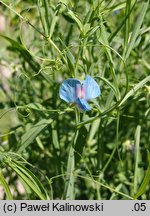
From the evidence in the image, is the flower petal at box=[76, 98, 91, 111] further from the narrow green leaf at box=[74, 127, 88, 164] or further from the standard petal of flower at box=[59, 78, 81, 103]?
the narrow green leaf at box=[74, 127, 88, 164]

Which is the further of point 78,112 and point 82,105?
point 78,112

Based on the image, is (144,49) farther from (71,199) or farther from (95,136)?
(71,199)

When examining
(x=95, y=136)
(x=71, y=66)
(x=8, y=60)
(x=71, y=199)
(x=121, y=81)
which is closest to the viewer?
(x=71, y=66)

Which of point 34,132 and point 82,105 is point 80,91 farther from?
point 34,132

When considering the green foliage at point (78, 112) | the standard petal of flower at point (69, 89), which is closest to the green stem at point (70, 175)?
the green foliage at point (78, 112)

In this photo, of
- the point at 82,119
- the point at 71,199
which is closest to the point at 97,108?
the point at 82,119

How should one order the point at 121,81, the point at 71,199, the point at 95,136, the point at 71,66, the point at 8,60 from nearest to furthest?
the point at 71,66, the point at 71,199, the point at 121,81, the point at 95,136, the point at 8,60

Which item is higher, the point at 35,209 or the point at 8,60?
the point at 8,60

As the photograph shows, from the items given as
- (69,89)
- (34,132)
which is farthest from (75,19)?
(34,132)
